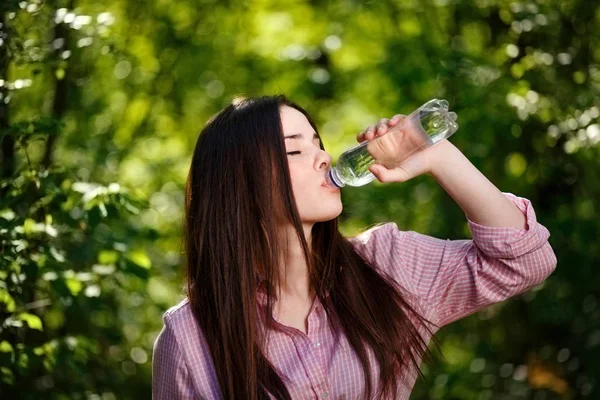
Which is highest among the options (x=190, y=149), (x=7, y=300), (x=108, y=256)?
(x=7, y=300)

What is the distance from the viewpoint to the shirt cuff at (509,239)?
2.20 metres

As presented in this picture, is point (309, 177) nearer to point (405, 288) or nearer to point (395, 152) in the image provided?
point (395, 152)

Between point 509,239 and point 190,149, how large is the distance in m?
3.29

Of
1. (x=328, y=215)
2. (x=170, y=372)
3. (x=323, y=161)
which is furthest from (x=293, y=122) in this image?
(x=170, y=372)

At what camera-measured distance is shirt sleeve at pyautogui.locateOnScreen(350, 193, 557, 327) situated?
2.22 m

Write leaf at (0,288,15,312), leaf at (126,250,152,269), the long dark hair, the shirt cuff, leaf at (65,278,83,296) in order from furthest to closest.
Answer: leaf at (126,250,152,269) → leaf at (65,278,83,296) → leaf at (0,288,15,312) → the long dark hair → the shirt cuff

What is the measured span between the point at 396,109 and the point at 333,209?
226 cm

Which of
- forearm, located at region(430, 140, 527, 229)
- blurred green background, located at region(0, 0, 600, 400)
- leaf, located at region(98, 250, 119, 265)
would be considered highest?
forearm, located at region(430, 140, 527, 229)

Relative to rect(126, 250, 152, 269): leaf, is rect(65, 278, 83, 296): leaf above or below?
above

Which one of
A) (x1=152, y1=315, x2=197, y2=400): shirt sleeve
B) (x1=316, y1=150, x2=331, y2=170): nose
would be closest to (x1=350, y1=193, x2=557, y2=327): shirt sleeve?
(x1=316, y1=150, x2=331, y2=170): nose

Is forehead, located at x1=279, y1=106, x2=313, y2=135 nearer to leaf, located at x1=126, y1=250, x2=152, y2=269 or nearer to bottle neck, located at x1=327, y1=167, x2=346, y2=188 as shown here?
bottle neck, located at x1=327, y1=167, x2=346, y2=188

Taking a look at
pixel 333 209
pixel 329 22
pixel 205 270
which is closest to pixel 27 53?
pixel 205 270

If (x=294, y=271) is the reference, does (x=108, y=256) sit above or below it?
below

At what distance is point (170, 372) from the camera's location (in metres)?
2.34
